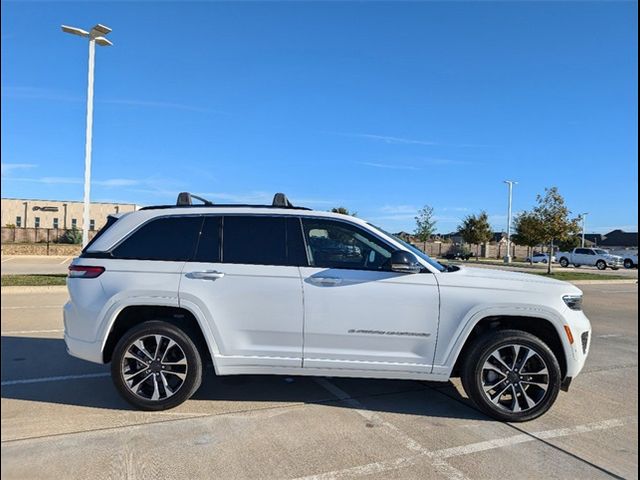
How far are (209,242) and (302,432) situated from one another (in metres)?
1.86

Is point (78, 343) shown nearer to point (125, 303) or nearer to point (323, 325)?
point (125, 303)

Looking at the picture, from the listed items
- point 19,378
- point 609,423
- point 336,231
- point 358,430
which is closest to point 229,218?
point 336,231

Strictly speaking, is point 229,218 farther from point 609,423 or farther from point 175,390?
point 609,423

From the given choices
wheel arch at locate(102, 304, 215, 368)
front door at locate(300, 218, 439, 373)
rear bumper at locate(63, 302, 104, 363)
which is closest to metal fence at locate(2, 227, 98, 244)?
rear bumper at locate(63, 302, 104, 363)

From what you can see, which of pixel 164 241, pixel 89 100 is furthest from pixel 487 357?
pixel 89 100

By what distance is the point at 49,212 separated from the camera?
227ft

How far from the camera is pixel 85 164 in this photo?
1447cm

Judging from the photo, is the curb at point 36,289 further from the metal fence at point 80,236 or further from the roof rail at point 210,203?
the metal fence at point 80,236

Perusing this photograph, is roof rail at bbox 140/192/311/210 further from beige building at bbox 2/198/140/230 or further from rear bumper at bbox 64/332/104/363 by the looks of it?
beige building at bbox 2/198/140/230

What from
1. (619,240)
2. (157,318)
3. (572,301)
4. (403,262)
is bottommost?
(157,318)

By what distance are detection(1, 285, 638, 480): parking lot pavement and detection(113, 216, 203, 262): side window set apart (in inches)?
54.6

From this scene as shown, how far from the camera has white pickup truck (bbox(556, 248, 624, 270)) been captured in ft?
135

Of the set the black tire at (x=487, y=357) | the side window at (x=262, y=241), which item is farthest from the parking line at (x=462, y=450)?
the side window at (x=262, y=241)

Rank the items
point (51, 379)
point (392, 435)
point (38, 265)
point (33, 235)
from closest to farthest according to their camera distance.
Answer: point (392, 435), point (51, 379), point (38, 265), point (33, 235)
